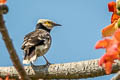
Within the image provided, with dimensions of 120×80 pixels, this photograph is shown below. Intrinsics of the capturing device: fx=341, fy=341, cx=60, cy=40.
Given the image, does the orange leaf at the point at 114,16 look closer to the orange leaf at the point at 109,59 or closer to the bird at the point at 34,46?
the orange leaf at the point at 109,59

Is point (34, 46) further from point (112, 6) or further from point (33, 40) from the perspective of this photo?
point (112, 6)

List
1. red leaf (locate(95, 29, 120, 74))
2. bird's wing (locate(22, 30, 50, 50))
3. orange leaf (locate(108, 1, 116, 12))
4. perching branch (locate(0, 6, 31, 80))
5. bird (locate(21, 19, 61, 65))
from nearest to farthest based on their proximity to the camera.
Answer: perching branch (locate(0, 6, 31, 80)), red leaf (locate(95, 29, 120, 74)), orange leaf (locate(108, 1, 116, 12)), bird (locate(21, 19, 61, 65)), bird's wing (locate(22, 30, 50, 50))

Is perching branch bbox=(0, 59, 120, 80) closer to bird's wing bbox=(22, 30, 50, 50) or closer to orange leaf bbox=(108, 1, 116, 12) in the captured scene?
orange leaf bbox=(108, 1, 116, 12)

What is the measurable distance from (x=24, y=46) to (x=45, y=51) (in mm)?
425

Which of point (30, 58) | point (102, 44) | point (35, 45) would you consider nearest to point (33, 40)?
point (35, 45)

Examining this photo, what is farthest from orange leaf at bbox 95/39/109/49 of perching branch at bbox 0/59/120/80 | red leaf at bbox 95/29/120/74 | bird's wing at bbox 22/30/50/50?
bird's wing at bbox 22/30/50/50

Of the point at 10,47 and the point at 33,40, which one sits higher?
the point at 10,47

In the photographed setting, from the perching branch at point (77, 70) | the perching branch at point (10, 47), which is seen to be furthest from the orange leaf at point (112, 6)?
the perching branch at point (77, 70)

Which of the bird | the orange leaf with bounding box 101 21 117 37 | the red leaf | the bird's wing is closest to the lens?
the red leaf

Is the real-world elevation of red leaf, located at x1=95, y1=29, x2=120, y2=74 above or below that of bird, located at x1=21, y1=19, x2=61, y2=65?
above

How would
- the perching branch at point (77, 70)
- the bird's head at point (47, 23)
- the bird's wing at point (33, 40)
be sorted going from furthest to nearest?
the bird's head at point (47, 23)
the bird's wing at point (33, 40)
the perching branch at point (77, 70)

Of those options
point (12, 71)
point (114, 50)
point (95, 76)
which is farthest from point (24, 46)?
point (114, 50)

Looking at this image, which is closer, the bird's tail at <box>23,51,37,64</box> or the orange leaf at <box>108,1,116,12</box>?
the orange leaf at <box>108,1,116,12</box>

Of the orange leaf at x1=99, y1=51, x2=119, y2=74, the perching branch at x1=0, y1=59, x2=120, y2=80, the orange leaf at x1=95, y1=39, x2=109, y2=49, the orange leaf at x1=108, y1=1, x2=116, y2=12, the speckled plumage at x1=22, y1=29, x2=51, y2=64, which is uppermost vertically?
the orange leaf at x1=108, y1=1, x2=116, y2=12
